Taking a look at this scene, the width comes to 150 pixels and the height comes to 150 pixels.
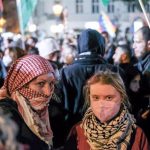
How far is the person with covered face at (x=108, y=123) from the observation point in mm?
3592

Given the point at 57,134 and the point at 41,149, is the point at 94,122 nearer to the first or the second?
the point at 41,149

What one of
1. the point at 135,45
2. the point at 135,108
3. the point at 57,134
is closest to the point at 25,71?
the point at 57,134


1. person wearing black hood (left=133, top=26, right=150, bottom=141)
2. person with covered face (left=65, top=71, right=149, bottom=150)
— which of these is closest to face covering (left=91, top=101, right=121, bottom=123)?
person with covered face (left=65, top=71, right=149, bottom=150)

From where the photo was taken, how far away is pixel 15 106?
10.4ft

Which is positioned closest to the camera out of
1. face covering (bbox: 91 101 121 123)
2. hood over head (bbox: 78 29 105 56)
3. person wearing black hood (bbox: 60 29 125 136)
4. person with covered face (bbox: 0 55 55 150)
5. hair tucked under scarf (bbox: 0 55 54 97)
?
person with covered face (bbox: 0 55 55 150)

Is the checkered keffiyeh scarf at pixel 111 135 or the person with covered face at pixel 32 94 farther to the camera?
the checkered keffiyeh scarf at pixel 111 135

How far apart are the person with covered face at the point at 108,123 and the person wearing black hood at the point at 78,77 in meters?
1.43

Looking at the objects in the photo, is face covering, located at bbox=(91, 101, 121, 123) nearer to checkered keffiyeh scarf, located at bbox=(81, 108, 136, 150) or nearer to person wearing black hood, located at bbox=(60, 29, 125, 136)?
checkered keffiyeh scarf, located at bbox=(81, 108, 136, 150)

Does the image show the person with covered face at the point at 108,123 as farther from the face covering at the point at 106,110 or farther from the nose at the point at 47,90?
the nose at the point at 47,90

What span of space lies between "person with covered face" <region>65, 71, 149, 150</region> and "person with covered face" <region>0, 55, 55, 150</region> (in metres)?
0.32

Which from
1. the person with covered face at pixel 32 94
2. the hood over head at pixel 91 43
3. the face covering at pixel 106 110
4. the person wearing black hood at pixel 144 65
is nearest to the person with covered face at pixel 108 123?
the face covering at pixel 106 110

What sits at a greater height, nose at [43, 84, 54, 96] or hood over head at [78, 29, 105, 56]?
nose at [43, 84, 54, 96]

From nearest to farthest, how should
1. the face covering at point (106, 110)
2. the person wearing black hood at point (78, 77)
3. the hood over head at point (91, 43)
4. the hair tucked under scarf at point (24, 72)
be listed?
the hair tucked under scarf at point (24, 72), the face covering at point (106, 110), the person wearing black hood at point (78, 77), the hood over head at point (91, 43)

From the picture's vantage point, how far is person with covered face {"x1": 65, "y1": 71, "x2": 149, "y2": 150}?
3592mm
